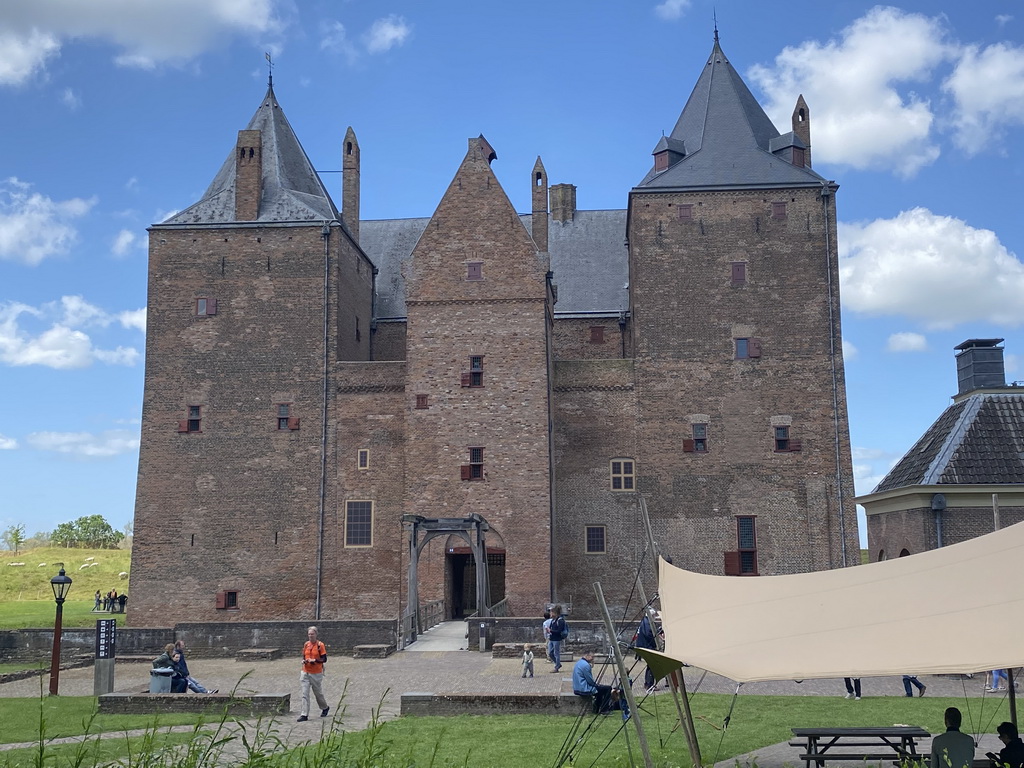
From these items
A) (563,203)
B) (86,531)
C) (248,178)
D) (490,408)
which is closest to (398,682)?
(490,408)

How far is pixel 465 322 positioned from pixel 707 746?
73.1ft

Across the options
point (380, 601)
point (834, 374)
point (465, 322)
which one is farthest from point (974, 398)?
point (380, 601)

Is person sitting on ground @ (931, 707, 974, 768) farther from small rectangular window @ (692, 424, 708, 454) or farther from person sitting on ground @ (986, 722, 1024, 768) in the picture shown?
small rectangular window @ (692, 424, 708, 454)

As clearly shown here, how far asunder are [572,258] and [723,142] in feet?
29.6

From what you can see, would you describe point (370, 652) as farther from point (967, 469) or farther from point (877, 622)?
point (877, 622)

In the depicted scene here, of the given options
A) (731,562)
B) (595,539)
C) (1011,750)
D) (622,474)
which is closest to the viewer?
(1011,750)

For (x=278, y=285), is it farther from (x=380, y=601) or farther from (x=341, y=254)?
(x=380, y=601)

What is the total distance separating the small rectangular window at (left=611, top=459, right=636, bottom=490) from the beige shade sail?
75.0 ft

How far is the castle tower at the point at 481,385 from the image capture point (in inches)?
1264

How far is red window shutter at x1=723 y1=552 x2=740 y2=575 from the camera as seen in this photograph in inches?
1281

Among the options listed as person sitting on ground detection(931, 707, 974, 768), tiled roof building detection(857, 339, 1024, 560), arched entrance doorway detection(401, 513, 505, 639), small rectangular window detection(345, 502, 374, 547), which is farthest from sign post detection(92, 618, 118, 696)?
tiled roof building detection(857, 339, 1024, 560)

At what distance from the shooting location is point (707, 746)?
12516 millimetres

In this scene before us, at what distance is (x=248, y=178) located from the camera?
3584 cm

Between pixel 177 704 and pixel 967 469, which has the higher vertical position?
pixel 967 469
